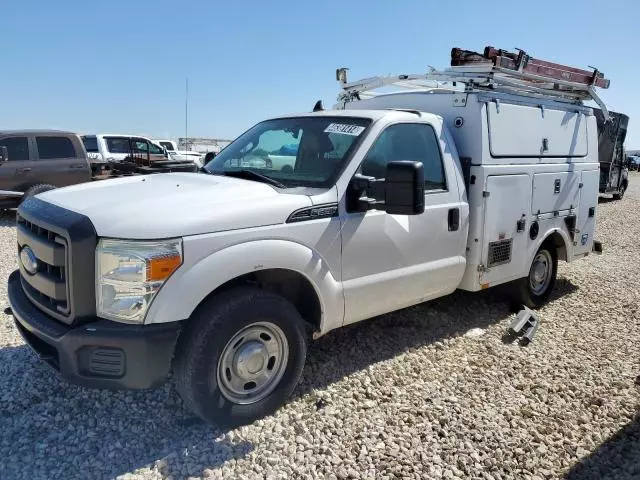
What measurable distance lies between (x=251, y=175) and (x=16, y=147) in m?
9.07

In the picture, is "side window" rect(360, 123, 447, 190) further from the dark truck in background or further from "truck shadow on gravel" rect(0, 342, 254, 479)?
the dark truck in background

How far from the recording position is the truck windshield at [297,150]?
A: 3.73 meters

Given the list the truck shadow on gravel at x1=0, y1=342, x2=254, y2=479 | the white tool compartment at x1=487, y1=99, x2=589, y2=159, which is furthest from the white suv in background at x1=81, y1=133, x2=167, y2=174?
the truck shadow on gravel at x1=0, y1=342, x2=254, y2=479

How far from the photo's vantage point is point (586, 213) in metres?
6.15

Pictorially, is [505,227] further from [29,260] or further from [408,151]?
[29,260]

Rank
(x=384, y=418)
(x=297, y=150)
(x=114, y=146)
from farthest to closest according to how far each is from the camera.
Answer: (x=114, y=146) < (x=297, y=150) < (x=384, y=418)

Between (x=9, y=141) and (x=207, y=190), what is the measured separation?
9.33 meters

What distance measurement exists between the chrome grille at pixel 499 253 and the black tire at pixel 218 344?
7.52 ft

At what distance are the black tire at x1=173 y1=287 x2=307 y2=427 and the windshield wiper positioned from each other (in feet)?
2.62

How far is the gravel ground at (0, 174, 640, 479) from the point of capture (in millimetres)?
2959

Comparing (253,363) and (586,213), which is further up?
(586,213)

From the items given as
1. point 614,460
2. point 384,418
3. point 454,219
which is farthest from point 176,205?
point 614,460

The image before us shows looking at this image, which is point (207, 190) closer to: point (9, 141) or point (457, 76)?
point (457, 76)

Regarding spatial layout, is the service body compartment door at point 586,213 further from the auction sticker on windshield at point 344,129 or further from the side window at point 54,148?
the side window at point 54,148
